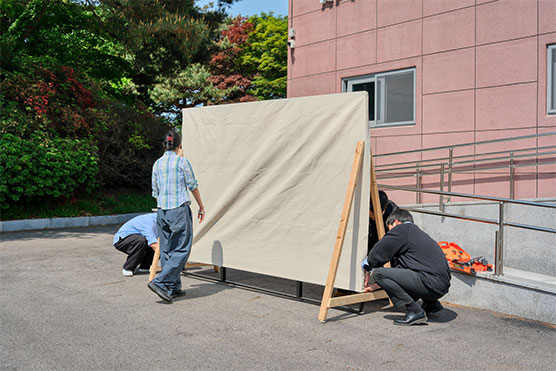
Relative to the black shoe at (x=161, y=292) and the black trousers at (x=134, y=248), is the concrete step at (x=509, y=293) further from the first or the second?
the black trousers at (x=134, y=248)

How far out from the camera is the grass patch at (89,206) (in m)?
12.5

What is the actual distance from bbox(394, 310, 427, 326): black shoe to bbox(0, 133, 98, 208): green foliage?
999cm

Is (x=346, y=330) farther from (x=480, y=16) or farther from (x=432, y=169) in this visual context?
(x=480, y=16)

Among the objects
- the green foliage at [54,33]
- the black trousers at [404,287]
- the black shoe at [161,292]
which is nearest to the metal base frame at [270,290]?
the black trousers at [404,287]

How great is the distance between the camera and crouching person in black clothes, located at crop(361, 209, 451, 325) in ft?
16.3

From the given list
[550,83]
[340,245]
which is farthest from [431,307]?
[550,83]

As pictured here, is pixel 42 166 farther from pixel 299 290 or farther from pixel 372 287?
pixel 372 287

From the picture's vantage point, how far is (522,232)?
25.3 feet

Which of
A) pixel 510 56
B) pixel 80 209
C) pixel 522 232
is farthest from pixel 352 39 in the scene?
pixel 80 209

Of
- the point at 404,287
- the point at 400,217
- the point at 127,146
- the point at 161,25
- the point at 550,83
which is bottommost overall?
the point at 404,287

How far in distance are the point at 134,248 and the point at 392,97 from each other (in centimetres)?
693

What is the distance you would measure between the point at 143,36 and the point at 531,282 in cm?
1296

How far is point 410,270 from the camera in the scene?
16.5 ft

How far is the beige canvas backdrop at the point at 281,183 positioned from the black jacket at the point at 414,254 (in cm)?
29
